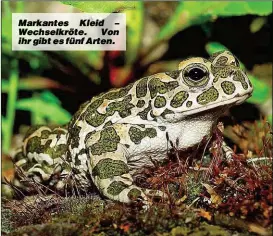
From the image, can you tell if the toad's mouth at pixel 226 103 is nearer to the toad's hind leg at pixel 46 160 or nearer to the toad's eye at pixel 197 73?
the toad's eye at pixel 197 73

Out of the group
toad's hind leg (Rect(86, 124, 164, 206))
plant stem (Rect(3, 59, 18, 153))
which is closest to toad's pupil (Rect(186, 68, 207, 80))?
toad's hind leg (Rect(86, 124, 164, 206))

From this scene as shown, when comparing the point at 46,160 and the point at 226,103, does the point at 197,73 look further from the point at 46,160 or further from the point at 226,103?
the point at 46,160

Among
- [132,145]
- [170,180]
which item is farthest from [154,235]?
[132,145]

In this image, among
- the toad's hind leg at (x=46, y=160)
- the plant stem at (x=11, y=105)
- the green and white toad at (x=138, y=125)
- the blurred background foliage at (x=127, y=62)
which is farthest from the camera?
the plant stem at (x=11, y=105)

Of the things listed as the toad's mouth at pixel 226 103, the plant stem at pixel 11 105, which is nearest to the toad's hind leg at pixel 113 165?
the toad's mouth at pixel 226 103

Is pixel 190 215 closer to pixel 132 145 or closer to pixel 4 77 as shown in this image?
pixel 132 145

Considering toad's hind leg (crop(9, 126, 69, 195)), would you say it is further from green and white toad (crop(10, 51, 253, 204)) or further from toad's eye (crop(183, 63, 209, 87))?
toad's eye (crop(183, 63, 209, 87))

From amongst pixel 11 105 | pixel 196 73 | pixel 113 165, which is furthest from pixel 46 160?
pixel 11 105
